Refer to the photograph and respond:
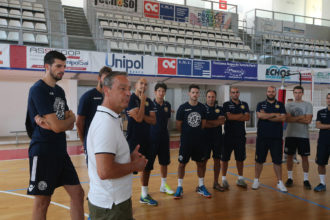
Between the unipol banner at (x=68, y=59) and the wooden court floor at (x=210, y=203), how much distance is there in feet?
14.2

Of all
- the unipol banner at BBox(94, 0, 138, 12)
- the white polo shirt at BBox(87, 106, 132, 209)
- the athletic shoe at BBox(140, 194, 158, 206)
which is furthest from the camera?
the unipol banner at BBox(94, 0, 138, 12)

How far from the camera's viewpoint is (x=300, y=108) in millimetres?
4777

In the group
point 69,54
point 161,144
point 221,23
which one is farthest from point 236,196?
point 221,23

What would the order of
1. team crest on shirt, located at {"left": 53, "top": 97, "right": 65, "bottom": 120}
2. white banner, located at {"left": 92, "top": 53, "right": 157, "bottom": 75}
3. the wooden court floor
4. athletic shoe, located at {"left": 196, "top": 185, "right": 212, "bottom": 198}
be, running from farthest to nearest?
white banner, located at {"left": 92, "top": 53, "right": 157, "bottom": 75} < athletic shoe, located at {"left": 196, "top": 185, "right": 212, "bottom": 198} < the wooden court floor < team crest on shirt, located at {"left": 53, "top": 97, "right": 65, "bottom": 120}

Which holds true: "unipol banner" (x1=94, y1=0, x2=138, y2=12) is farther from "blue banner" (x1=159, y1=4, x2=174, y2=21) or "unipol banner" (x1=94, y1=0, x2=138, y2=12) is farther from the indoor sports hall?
"blue banner" (x1=159, y1=4, x2=174, y2=21)

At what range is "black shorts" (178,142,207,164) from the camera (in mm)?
4043

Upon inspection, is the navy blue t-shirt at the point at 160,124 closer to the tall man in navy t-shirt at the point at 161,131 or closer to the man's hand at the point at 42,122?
the tall man in navy t-shirt at the point at 161,131

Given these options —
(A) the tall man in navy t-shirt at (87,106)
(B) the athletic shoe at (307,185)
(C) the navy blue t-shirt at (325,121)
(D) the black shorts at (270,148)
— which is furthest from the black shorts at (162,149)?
(C) the navy blue t-shirt at (325,121)

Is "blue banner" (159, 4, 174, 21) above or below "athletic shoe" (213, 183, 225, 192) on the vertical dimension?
above

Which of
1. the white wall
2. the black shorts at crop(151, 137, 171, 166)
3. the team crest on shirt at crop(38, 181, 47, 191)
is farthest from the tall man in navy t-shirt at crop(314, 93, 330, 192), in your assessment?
the white wall

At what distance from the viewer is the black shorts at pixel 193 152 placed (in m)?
4.04

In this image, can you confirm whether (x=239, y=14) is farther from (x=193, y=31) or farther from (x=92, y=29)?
(x=92, y=29)

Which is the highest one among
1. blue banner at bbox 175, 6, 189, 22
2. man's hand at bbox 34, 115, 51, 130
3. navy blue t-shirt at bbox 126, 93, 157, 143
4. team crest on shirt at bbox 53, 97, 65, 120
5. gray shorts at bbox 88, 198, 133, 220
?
blue banner at bbox 175, 6, 189, 22

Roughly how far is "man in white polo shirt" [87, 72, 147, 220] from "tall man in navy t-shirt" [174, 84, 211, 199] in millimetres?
2575
